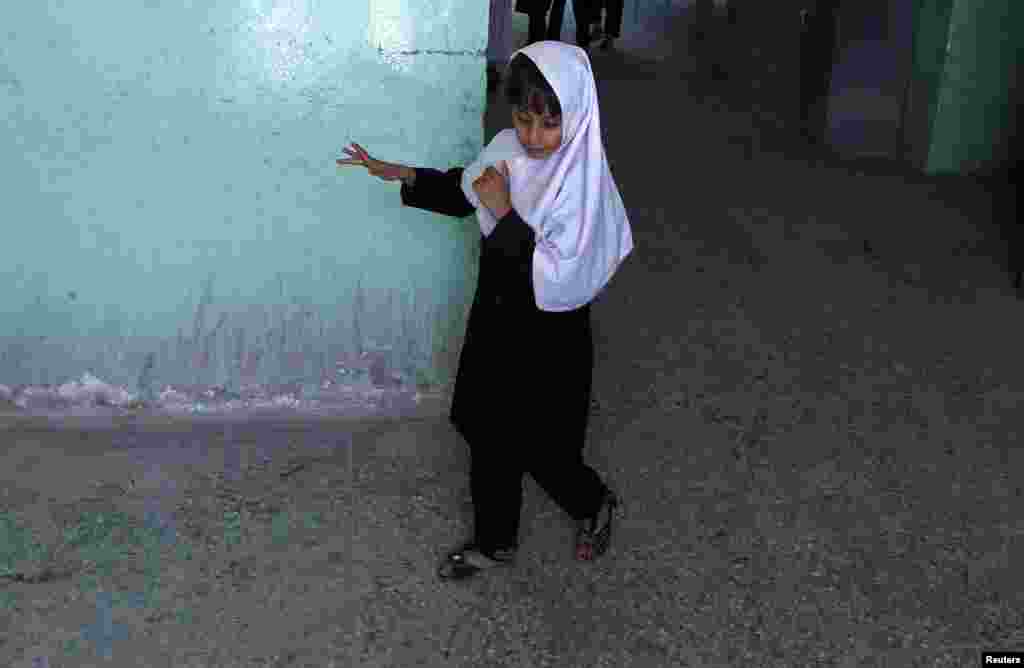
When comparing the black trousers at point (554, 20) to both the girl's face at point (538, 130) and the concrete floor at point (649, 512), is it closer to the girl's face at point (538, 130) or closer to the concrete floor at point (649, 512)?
the concrete floor at point (649, 512)

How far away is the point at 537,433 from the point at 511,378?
0.55 feet

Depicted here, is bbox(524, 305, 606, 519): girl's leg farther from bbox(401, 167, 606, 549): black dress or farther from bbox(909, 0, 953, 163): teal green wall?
bbox(909, 0, 953, 163): teal green wall

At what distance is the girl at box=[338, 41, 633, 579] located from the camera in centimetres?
224

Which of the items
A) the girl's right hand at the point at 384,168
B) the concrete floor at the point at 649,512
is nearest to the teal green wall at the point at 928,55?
the concrete floor at the point at 649,512

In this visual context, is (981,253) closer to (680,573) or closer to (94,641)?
(680,573)

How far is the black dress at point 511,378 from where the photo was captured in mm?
2367

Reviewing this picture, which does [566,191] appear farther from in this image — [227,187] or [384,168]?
[227,187]

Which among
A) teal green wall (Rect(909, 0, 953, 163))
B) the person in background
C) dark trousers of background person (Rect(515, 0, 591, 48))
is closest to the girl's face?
teal green wall (Rect(909, 0, 953, 163))

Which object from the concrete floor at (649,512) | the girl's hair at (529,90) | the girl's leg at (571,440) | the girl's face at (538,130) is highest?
the girl's hair at (529,90)

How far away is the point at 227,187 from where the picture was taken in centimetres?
296

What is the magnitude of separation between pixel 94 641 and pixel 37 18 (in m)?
1.60

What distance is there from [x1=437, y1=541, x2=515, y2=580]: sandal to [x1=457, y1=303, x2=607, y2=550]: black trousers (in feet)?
0.07

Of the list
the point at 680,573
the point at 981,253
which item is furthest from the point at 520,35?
the point at 680,573

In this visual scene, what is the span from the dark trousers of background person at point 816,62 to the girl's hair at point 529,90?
17.3 feet
